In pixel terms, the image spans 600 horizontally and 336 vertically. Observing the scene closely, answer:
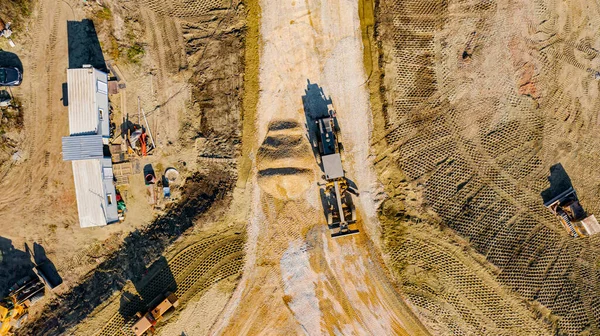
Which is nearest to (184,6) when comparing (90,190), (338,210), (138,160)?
(138,160)

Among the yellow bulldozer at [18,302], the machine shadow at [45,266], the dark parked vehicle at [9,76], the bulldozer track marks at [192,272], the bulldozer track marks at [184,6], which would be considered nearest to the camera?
the yellow bulldozer at [18,302]

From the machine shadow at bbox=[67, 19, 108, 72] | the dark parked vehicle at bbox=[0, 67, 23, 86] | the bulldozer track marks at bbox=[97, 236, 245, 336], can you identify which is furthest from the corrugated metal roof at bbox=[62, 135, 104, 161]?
the bulldozer track marks at bbox=[97, 236, 245, 336]

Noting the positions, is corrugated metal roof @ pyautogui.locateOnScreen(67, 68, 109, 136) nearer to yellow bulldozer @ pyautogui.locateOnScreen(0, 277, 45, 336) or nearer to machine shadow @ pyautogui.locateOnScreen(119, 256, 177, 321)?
machine shadow @ pyautogui.locateOnScreen(119, 256, 177, 321)

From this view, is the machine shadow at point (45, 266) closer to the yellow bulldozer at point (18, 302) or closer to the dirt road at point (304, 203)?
the yellow bulldozer at point (18, 302)

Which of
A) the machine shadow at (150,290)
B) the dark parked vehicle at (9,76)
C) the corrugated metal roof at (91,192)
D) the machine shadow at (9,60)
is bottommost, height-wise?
the machine shadow at (150,290)

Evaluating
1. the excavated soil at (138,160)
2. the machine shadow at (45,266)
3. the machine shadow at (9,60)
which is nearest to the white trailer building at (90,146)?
the excavated soil at (138,160)
